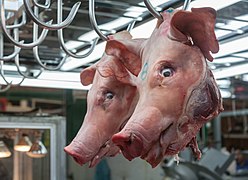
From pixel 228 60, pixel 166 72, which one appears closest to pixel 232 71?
pixel 228 60

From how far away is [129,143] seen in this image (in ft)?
2.24

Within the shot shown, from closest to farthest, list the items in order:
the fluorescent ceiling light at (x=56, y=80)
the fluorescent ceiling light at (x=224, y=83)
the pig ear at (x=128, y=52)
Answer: the pig ear at (x=128, y=52)
the fluorescent ceiling light at (x=56, y=80)
the fluorescent ceiling light at (x=224, y=83)

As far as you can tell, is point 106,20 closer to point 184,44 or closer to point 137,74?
point 137,74

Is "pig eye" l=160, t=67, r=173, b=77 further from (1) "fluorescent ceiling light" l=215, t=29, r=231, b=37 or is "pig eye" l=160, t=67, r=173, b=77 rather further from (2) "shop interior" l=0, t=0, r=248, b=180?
(1) "fluorescent ceiling light" l=215, t=29, r=231, b=37

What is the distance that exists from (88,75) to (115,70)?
6.3 inches

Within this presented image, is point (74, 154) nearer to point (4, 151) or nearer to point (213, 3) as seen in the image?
point (213, 3)

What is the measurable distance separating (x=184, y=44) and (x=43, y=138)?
5.59 feet

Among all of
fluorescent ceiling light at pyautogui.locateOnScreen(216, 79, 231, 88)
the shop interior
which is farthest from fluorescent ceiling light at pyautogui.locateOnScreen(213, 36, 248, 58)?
fluorescent ceiling light at pyautogui.locateOnScreen(216, 79, 231, 88)

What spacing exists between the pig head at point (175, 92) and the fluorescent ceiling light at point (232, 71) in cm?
183

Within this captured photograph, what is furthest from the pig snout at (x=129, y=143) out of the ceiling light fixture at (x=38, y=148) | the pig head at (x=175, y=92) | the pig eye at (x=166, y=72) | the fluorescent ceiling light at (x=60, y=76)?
the fluorescent ceiling light at (x=60, y=76)

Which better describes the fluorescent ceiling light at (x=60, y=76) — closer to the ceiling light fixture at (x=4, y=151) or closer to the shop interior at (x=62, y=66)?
the shop interior at (x=62, y=66)

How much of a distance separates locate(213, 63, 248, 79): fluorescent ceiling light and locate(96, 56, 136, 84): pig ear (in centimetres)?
172

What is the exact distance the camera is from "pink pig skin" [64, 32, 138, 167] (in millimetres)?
880

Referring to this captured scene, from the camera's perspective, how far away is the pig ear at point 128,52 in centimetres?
85
